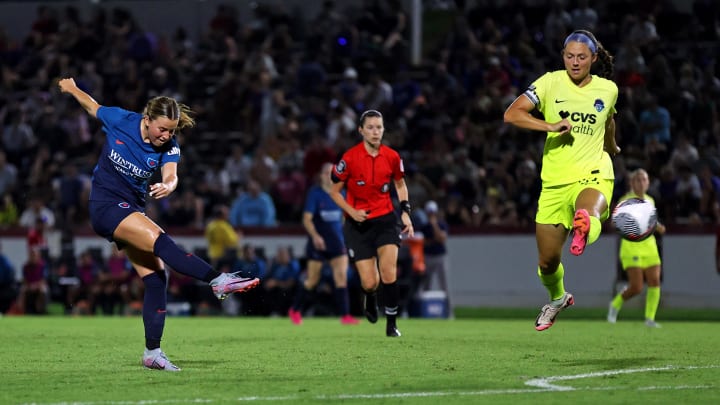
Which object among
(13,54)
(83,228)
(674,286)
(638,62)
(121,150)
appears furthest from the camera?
(13,54)

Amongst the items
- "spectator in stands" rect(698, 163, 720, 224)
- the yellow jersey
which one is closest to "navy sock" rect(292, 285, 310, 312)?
"spectator in stands" rect(698, 163, 720, 224)

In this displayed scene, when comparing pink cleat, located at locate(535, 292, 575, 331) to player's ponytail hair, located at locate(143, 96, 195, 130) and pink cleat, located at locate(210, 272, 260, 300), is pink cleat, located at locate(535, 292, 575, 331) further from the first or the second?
player's ponytail hair, located at locate(143, 96, 195, 130)

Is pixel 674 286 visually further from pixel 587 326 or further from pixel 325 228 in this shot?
pixel 325 228

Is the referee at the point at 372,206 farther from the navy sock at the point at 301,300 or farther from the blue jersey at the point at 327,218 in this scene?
the navy sock at the point at 301,300

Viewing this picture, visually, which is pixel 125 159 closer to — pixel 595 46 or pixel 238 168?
pixel 595 46

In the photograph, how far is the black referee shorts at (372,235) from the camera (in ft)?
46.7

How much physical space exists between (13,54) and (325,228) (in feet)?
51.9

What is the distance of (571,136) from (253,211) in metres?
14.4

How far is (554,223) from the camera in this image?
425 inches

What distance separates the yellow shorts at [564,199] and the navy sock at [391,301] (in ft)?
11.5

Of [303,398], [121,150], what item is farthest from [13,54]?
[303,398]

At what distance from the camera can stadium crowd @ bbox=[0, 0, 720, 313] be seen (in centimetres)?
2312

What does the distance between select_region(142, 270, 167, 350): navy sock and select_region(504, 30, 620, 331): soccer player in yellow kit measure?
331 cm

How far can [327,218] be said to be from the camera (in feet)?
62.5
